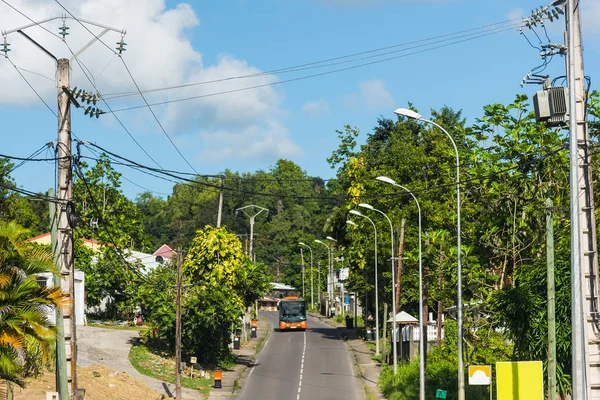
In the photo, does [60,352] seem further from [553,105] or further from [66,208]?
[553,105]

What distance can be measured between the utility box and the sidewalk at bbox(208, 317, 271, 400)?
2786cm

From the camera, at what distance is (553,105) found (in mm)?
16812

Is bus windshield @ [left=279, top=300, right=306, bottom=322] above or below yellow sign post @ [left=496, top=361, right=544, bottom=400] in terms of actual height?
above

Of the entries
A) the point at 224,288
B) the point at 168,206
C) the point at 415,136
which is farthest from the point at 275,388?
the point at 168,206

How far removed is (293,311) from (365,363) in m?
27.3

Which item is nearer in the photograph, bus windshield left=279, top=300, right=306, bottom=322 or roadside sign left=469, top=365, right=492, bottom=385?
roadside sign left=469, top=365, right=492, bottom=385

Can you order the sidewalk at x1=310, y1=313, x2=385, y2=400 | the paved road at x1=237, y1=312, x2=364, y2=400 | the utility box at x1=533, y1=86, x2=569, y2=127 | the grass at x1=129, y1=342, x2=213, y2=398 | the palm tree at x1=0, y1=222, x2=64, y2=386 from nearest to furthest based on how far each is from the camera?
the utility box at x1=533, y1=86, x2=569, y2=127 → the palm tree at x1=0, y1=222, x2=64, y2=386 → the paved road at x1=237, y1=312, x2=364, y2=400 → the sidewalk at x1=310, y1=313, x2=385, y2=400 → the grass at x1=129, y1=342, x2=213, y2=398

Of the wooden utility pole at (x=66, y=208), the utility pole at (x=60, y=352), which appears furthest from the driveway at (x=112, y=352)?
the utility pole at (x=60, y=352)

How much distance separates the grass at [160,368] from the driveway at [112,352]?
42 centimetres

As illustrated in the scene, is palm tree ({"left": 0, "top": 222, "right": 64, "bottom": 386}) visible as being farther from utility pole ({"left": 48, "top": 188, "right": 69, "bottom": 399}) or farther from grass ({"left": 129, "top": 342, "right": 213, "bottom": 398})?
grass ({"left": 129, "top": 342, "right": 213, "bottom": 398})

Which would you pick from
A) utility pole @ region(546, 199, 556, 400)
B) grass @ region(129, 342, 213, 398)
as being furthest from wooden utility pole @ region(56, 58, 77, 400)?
grass @ region(129, 342, 213, 398)

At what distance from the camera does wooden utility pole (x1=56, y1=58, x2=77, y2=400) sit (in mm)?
22391

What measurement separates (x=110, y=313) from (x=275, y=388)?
83.9 feet

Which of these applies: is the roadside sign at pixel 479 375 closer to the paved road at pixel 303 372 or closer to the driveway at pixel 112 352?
the paved road at pixel 303 372
